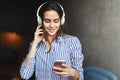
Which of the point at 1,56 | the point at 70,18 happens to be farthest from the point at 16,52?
the point at 70,18

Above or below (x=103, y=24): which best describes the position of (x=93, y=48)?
below

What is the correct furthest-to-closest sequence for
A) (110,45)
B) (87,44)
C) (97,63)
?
(87,44)
(97,63)
(110,45)

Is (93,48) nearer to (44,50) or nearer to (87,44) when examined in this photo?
(87,44)

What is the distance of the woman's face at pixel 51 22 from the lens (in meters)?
2.07

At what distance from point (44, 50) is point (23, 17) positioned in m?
3.61

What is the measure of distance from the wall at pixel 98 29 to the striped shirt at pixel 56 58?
66cm

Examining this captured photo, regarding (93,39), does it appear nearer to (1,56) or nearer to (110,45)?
(110,45)

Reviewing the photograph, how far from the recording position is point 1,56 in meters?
5.46

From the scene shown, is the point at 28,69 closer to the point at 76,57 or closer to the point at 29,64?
the point at 29,64

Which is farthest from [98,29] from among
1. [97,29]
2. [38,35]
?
[38,35]

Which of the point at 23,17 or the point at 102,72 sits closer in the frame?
the point at 102,72

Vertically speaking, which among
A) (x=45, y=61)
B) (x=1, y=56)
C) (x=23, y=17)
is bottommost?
(x=1, y=56)

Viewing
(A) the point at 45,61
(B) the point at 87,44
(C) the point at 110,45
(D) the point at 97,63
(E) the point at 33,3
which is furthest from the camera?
A: (E) the point at 33,3

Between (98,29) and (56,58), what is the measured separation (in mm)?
949
